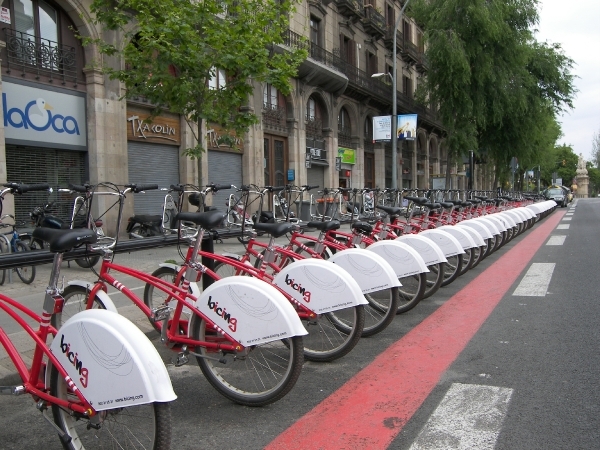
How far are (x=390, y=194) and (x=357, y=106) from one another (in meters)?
17.1

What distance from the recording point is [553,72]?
3023 cm

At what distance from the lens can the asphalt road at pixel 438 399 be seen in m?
3.03

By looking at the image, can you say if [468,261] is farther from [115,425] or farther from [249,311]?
[115,425]

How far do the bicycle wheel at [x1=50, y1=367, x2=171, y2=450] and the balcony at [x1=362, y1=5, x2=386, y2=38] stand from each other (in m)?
28.5

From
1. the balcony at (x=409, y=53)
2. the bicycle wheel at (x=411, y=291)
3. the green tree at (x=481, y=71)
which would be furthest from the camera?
the balcony at (x=409, y=53)

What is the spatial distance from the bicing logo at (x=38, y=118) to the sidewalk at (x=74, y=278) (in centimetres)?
435

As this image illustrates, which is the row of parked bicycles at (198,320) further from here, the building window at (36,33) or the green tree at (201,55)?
the building window at (36,33)

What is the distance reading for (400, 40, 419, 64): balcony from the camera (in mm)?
35344

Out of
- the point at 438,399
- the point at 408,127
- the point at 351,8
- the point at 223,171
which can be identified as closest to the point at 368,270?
the point at 438,399

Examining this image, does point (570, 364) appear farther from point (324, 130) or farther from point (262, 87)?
point (324, 130)

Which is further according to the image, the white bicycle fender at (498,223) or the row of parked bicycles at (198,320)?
the white bicycle fender at (498,223)

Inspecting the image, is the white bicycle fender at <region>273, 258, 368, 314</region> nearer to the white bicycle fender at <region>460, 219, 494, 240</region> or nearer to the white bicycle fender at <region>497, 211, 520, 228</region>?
the white bicycle fender at <region>460, 219, 494, 240</region>

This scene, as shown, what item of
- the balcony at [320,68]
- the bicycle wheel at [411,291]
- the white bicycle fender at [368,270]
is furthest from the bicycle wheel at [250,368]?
the balcony at [320,68]

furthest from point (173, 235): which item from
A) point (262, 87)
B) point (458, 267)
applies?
point (262, 87)
